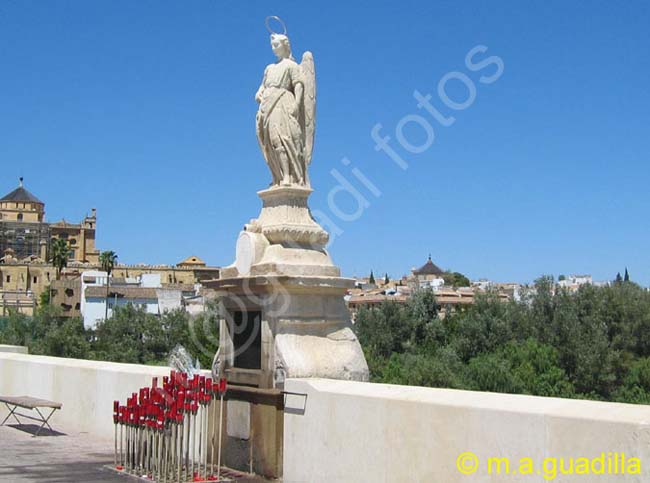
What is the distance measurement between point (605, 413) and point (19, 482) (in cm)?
500

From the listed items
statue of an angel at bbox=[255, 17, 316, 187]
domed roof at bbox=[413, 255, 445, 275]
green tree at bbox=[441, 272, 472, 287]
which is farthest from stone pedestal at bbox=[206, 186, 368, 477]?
domed roof at bbox=[413, 255, 445, 275]

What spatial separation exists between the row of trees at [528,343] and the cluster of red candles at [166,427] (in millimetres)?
11203

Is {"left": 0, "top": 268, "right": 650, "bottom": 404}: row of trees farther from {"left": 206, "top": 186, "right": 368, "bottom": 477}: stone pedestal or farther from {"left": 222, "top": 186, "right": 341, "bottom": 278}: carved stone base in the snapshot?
{"left": 222, "top": 186, "right": 341, "bottom": 278}: carved stone base

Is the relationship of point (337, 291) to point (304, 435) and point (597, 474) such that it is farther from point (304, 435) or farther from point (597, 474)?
point (597, 474)

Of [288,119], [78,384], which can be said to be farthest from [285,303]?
[78,384]

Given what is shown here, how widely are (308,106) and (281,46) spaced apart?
2.27 ft

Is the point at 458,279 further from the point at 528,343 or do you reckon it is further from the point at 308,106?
the point at 308,106

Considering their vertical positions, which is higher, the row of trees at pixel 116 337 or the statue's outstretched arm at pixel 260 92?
the statue's outstretched arm at pixel 260 92

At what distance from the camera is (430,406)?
5902 millimetres

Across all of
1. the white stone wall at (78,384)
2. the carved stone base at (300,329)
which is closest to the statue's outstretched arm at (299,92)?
the carved stone base at (300,329)

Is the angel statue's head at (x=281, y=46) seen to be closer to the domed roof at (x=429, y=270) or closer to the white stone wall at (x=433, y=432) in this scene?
the white stone wall at (x=433, y=432)

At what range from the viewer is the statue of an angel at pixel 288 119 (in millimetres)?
7918

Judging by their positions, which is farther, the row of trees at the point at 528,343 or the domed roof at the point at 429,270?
the domed roof at the point at 429,270

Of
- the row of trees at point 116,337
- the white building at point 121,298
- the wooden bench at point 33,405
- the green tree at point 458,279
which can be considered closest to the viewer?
the wooden bench at point 33,405
